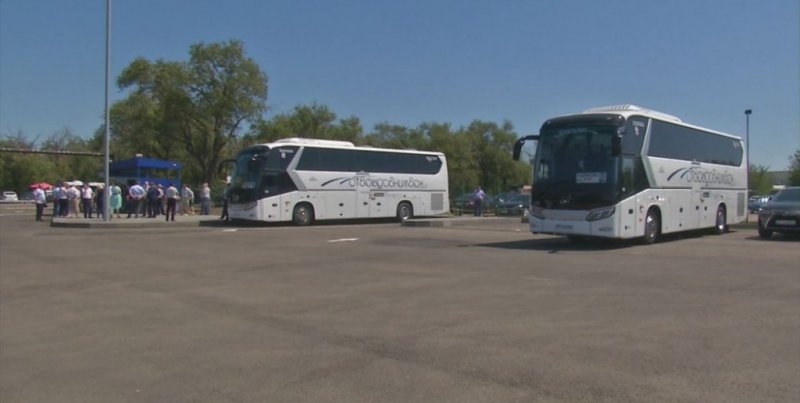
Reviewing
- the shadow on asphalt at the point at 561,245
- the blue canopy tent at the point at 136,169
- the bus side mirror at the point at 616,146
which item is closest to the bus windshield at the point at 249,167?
the blue canopy tent at the point at 136,169

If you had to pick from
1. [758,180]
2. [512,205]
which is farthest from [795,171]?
[512,205]

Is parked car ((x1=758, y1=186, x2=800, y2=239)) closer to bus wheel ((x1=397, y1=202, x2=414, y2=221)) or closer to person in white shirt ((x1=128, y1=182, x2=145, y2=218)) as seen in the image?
bus wheel ((x1=397, y1=202, x2=414, y2=221))

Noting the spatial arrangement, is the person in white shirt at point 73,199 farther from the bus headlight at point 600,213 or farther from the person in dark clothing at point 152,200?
the bus headlight at point 600,213

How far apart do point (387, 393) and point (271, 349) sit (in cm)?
179

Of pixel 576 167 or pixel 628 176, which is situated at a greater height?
pixel 576 167

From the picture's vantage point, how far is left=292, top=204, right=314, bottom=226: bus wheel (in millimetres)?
27370

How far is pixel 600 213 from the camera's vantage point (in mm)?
16406

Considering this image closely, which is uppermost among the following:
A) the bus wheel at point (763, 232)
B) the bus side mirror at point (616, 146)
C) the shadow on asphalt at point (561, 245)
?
the bus side mirror at point (616, 146)

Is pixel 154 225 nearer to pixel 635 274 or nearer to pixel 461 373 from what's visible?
pixel 635 274

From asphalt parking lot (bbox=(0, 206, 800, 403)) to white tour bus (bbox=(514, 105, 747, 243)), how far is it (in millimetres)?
2225

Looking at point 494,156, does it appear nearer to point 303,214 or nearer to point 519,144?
point 303,214

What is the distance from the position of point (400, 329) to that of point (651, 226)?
40.8 ft

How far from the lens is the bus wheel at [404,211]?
1236 inches

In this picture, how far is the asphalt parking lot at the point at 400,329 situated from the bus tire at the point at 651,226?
2.91 metres
